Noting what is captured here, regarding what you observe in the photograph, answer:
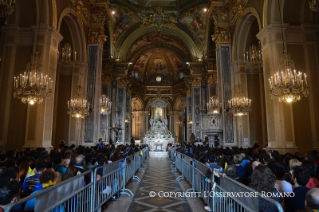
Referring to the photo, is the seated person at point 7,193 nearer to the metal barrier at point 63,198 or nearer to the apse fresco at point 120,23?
the metal barrier at point 63,198

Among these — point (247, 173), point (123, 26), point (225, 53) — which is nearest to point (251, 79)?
point (225, 53)

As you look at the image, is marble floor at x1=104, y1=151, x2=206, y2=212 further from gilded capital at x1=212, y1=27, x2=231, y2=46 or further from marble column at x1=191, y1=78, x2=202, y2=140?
marble column at x1=191, y1=78, x2=202, y2=140

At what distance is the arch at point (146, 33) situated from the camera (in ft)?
72.0

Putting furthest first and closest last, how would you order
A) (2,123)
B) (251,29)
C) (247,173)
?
1. (251,29)
2. (2,123)
3. (247,173)

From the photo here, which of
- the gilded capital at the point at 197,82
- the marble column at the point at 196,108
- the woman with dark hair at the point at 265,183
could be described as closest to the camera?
the woman with dark hair at the point at 265,183

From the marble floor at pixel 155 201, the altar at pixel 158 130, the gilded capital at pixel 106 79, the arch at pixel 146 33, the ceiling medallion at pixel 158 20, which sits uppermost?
the ceiling medallion at pixel 158 20

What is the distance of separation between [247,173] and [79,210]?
284 centimetres

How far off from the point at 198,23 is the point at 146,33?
16.7 feet

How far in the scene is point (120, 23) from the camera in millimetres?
20797

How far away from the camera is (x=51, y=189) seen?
2.30 meters

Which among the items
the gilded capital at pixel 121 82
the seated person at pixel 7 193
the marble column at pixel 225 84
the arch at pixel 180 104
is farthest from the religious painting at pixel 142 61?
the seated person at pixel 7 193

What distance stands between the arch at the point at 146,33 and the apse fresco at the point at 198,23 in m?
0.93

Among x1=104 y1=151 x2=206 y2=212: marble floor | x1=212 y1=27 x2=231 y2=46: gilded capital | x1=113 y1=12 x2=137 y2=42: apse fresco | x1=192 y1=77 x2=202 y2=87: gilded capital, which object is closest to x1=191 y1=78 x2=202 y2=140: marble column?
x1=192 y1=77 x2=202 y2=87: gilded capital

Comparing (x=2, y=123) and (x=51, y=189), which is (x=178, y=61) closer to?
(x=2, y=123)
